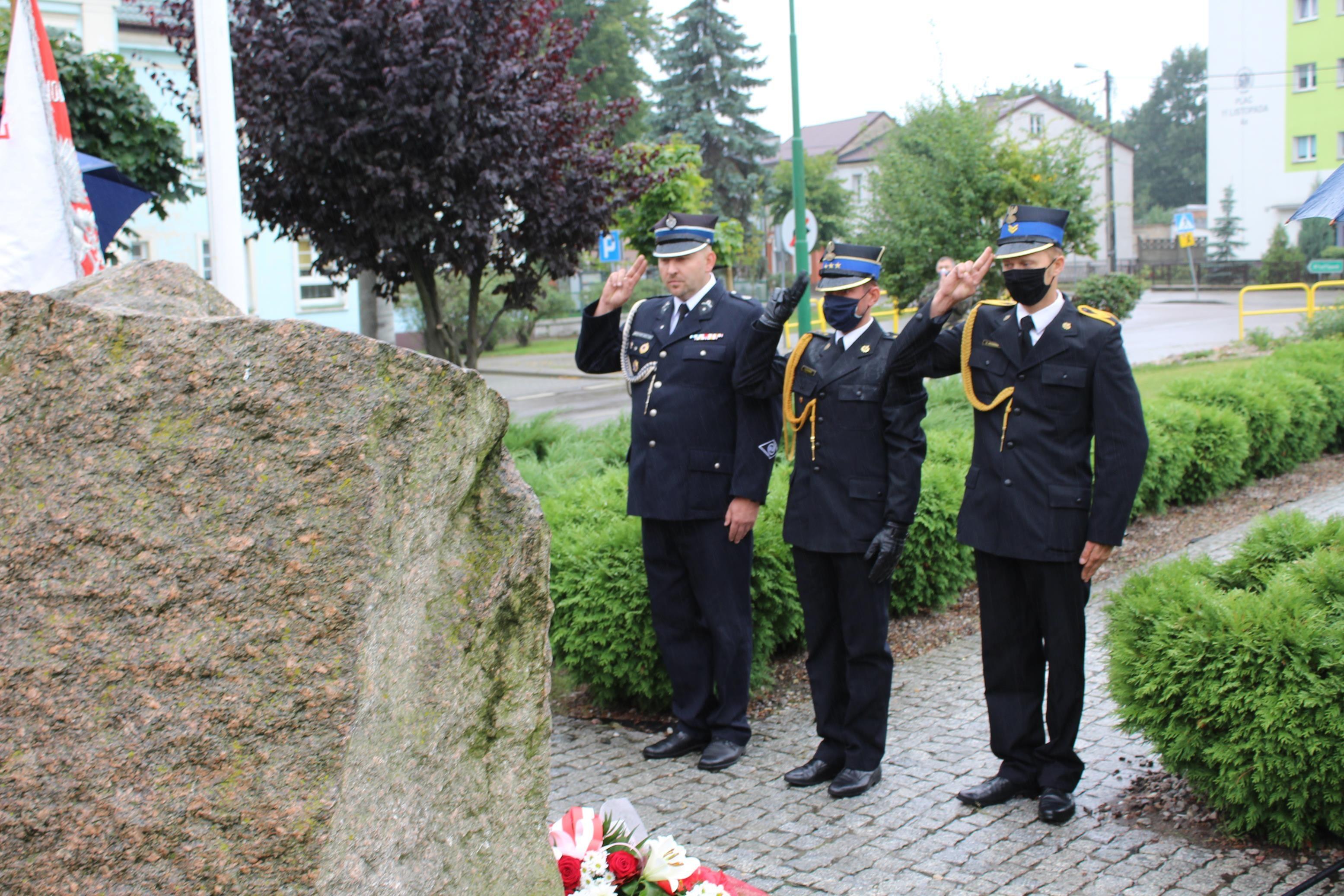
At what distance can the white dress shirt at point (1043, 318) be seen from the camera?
399cm

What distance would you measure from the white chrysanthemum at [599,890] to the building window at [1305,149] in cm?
5382

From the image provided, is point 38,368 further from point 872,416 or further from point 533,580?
point 872,416

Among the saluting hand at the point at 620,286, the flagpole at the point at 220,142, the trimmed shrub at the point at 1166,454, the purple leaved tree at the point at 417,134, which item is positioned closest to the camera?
the saluting hand at the point at 620,286

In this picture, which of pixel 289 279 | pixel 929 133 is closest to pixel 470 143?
pixel 929 133

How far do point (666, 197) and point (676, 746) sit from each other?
12.1 meters

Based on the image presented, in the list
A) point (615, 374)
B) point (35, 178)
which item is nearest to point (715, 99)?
point (615, 374)

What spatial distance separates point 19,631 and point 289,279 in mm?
23825

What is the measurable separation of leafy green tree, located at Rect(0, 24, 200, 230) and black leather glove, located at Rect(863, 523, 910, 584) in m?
7.22

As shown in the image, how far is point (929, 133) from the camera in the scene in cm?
1683

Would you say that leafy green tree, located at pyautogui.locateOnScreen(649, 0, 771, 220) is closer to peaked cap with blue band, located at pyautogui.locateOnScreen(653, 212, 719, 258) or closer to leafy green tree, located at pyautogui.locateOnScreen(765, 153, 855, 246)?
leafy green tree, located at pyautogui.locateOnScreen(765, 153, 855, 246)

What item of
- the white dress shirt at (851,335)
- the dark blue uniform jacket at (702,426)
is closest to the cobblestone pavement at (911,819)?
the dark blue uniform jacket at (702,426)

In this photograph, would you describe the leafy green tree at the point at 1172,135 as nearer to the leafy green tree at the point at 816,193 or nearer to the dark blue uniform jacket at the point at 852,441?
the leafy green tree at the point at 816,193

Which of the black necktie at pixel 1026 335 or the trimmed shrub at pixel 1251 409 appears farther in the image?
the trimmed shrub at pixel 1251 409

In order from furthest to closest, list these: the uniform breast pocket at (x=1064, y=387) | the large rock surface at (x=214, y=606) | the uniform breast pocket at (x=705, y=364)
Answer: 1. the uniform breast pocket at (x=705, y=364)
2. the uniform breast pocket at (x=1064, y=387)
3. the large rock surface at (x=214, y=606)
